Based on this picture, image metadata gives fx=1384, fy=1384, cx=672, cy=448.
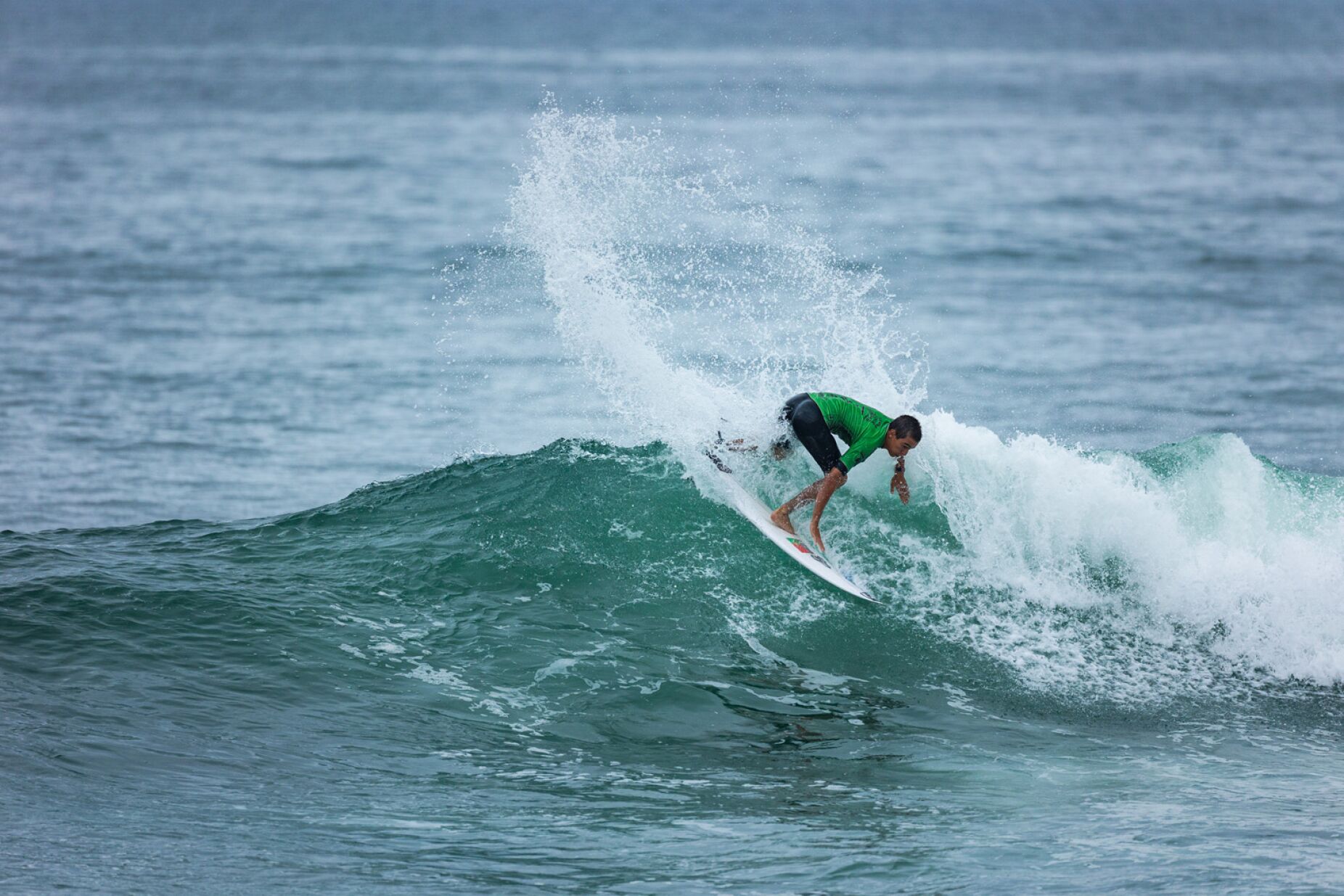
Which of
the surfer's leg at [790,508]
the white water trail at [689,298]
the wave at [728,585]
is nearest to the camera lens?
the wave at [728,585]

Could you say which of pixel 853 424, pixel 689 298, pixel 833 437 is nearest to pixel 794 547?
pixel 833 437

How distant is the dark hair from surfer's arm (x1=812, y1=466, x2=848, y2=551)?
2.01 feet

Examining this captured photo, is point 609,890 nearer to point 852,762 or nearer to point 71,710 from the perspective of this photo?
point 852,762

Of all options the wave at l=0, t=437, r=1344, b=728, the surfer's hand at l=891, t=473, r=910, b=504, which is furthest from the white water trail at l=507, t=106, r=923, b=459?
the surfer's hand at l=891, t=473, r=910, b=504

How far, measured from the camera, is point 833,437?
41.5ft

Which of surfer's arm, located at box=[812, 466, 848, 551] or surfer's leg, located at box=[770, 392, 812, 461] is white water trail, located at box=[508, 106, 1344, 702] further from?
surfer's arm, located at box=[812, 466, 848, 551]

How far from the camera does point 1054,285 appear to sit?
108 ft

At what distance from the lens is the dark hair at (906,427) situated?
12.1 m

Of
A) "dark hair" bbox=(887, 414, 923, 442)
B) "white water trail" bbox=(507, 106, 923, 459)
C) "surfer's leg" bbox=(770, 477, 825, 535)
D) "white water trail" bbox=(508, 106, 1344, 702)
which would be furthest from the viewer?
"white water trail" bbox=(507, 106, 923, 459)

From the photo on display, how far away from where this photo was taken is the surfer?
1231cm

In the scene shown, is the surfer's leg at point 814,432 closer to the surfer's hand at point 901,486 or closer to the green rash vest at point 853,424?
the green rash vest at point 853,424

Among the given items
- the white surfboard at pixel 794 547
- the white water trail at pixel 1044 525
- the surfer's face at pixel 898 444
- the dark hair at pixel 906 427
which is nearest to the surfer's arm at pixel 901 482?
the surfer's face at pixel 898 444

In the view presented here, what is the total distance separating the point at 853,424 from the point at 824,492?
0.67 metres

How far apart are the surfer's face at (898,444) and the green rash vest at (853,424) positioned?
81 millimetres
